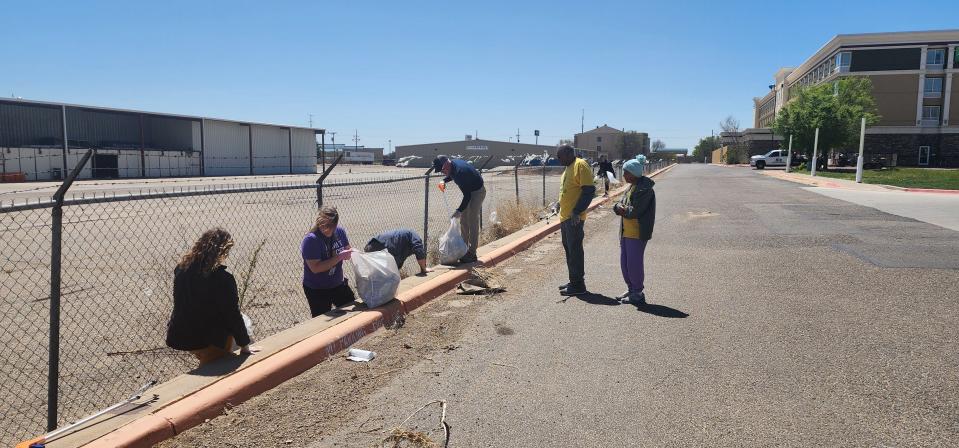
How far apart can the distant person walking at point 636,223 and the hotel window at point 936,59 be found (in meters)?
68.3

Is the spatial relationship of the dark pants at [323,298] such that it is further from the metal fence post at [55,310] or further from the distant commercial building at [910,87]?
the distant commercial building at [910,87]

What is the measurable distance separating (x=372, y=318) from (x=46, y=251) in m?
8.23

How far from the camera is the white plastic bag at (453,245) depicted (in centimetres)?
860

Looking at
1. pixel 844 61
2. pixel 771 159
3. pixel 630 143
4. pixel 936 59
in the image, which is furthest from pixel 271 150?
pixel 630 143

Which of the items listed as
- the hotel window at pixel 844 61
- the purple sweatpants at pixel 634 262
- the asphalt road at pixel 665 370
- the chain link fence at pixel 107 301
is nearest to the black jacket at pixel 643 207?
the purple sweatpants at pixel 634 262

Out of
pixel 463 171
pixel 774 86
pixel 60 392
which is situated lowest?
pixel 60 392

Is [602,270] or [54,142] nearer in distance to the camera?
[602,270]

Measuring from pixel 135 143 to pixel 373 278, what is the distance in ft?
167

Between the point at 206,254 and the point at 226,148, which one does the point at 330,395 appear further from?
the point at 226,148

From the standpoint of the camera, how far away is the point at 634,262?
6.87 meters

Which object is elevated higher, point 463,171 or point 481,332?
point 463,171

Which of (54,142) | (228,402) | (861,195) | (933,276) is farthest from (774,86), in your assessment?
(228,402)

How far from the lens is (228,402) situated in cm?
419

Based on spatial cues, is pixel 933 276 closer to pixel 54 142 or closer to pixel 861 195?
pixel 861 195
